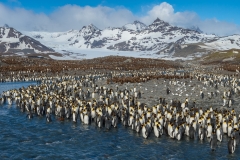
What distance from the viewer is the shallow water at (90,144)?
50.0ft

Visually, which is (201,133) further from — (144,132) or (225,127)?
(144,132)

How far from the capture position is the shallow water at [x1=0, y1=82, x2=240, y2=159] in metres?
15.2

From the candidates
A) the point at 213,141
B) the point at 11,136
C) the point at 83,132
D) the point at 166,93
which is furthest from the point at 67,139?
the point at 166,93

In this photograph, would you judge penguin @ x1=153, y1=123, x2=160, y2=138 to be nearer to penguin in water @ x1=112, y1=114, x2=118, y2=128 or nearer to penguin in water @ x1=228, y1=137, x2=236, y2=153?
penguin in water @ x1=112, y1=114, x2=118, y2=128

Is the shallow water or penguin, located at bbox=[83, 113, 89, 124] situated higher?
penguin, located at bbox=[83, 113, 89, 124]

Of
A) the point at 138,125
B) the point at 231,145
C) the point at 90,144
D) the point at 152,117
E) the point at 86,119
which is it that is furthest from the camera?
the point at 86,119

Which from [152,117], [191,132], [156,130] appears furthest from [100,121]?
[191,132]

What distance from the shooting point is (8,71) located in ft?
207

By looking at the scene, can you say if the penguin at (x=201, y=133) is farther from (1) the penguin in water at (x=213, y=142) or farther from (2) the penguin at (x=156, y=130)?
(2) the penguin at (x=156, y=130)

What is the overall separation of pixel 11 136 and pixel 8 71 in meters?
48.1

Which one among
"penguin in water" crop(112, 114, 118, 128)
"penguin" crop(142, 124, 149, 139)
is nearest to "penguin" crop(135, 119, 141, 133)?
"penguin" crop(142, 124, 149, 139)

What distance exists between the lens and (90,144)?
55.8 ft

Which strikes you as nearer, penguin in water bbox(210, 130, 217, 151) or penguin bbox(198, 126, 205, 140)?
penguin in water bbox(210, 130, 217, 151)

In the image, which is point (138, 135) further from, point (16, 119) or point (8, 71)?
point (8, 71)
